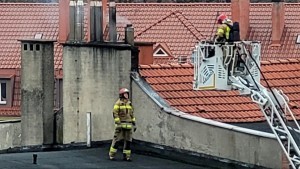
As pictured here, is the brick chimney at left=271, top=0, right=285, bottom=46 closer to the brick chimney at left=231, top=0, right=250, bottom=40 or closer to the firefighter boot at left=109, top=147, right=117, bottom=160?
the brick chimney at left=231, top=0, right=250, bottom=40

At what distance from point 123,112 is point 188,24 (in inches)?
1259

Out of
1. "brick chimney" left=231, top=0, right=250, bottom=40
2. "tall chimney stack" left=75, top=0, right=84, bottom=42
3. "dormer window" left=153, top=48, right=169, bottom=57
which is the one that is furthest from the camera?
"dormer window" left=153, top=48, right=169, bottom=57

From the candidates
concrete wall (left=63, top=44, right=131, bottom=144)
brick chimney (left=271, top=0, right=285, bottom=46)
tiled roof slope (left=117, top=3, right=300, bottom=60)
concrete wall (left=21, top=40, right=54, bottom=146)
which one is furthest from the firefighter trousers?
brick chimney (left=271, top=0, right=285, bottom=46)

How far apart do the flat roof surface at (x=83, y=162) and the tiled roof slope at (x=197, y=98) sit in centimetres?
339

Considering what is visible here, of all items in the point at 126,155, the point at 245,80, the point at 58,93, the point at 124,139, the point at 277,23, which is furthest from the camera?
the point at 277,23

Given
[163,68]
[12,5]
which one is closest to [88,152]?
[163,68]

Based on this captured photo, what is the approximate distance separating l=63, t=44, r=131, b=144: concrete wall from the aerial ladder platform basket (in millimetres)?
3320

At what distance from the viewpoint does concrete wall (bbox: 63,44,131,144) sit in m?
25.6

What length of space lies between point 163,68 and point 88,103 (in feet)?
9.71

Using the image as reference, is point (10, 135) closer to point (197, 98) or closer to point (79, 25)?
point (79, 25)

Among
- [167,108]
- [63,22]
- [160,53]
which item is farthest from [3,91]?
[167,108]

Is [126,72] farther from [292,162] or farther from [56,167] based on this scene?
[292,162]

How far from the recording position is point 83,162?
2245 centimetres

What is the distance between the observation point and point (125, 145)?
2238cm
